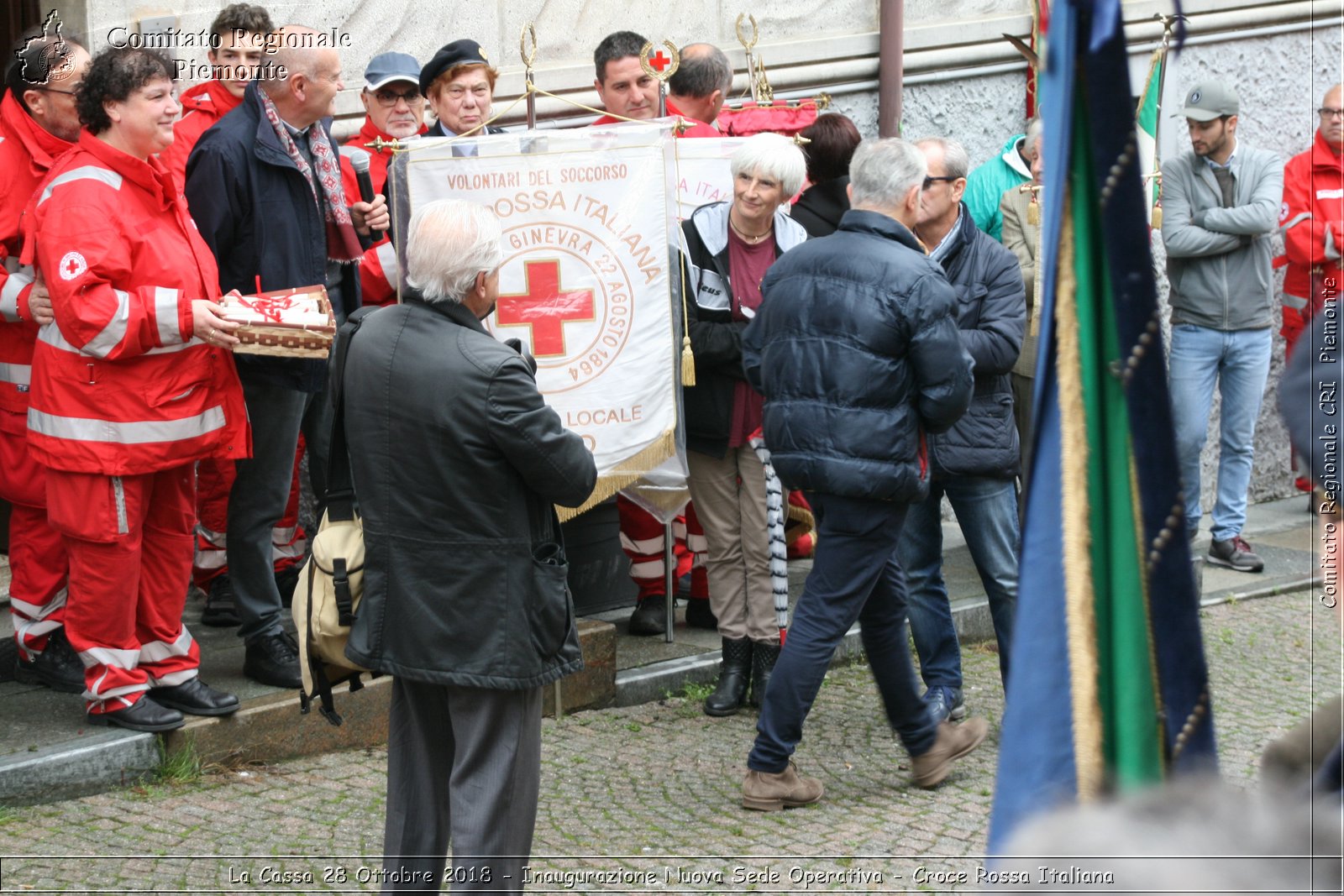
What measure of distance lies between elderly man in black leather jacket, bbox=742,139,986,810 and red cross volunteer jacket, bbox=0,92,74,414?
230 cm

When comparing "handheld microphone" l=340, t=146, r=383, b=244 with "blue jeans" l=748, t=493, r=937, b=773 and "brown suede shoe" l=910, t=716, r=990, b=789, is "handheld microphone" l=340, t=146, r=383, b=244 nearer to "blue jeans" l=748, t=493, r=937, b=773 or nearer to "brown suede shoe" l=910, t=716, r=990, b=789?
Result: "blue jeans" l=748, t=493, r=937, b=773

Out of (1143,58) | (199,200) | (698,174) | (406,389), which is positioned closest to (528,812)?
(406,389)

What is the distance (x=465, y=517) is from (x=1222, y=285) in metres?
5.41

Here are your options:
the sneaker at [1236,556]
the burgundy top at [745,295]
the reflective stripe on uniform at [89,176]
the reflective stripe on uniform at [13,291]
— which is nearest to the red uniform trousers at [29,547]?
the reflective stripe on uniform at [13,291]

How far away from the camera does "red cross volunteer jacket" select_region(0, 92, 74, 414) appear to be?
4988mm

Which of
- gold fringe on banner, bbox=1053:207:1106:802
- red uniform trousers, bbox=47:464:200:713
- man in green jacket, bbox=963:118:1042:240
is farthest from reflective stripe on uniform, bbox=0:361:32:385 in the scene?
gold fringe on banner, bbox=1053:207:1106:802

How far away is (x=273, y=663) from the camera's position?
518 centimetres

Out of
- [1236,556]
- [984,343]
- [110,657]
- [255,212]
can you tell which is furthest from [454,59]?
[1236,556]

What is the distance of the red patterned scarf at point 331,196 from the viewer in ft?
17.7

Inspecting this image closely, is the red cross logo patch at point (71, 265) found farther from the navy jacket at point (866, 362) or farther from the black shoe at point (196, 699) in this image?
the navy jacket at point (866, 362)

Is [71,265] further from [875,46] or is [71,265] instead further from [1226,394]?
[1226,394]

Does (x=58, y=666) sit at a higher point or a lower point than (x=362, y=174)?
lower

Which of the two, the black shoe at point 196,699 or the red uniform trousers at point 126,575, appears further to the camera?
the black shoe at point 196,699

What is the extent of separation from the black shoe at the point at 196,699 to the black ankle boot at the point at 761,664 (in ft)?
5.93
